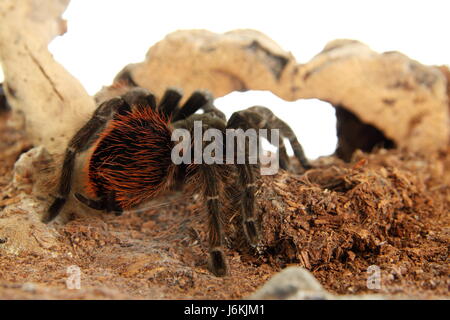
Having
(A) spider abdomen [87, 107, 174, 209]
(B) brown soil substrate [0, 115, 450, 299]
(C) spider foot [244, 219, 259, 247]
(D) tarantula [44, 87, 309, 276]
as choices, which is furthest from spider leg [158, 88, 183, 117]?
(C) spider foot [244, 219, 259, 247]

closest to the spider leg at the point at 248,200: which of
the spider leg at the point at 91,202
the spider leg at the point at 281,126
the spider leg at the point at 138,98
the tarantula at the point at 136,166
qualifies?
the tarantula at the point at 136,166

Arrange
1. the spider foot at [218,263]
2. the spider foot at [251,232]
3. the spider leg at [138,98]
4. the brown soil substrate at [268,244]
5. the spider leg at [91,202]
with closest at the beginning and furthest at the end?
the brown soil substrate at [268,244] < the spider foot at [218,263] < the spider foot at [251,232] < the spider leg at [91,202] < the spider leg at [138,98]

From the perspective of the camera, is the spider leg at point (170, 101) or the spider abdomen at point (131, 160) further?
the spider leg at point (170, 101)

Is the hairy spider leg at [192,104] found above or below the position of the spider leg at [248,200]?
above

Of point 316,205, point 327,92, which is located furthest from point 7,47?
point 327,92

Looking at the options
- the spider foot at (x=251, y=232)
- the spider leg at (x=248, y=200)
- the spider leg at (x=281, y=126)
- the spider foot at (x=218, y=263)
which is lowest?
the spider foot at (x=218, y=263)

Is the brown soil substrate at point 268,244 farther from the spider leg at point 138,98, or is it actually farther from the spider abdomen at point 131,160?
the spider leg at point 138,98
